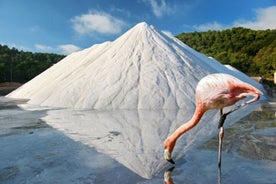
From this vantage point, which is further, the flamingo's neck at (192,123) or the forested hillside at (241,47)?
the forested hillside at (241,47)

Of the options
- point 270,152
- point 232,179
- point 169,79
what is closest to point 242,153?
point 270,152

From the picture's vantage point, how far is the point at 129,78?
40.6ft

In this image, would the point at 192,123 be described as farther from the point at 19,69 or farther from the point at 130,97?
the point at 19,69

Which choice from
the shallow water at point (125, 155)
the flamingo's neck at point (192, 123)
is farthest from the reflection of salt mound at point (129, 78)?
the flamingo's neck at point (192, 123)

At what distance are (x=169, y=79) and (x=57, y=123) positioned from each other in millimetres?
5928

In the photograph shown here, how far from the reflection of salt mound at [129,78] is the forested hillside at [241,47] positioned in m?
23.5

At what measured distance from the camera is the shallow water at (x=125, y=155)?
3.17 metres

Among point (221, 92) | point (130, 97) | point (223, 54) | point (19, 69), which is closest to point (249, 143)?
point (221, 92)

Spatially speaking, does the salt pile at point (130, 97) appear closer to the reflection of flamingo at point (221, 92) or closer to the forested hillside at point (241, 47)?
the reflection of flamingo at point (221, 92)

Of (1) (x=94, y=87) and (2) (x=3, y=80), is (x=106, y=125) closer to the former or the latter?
(1) (x=94, y=87)

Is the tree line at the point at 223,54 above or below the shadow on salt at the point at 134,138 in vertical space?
above

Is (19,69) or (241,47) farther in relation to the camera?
(241,47)

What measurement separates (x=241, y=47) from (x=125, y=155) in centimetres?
4627

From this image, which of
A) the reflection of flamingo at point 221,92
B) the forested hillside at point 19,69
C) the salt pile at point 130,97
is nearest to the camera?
the reflection of flamingo at point 221,92
